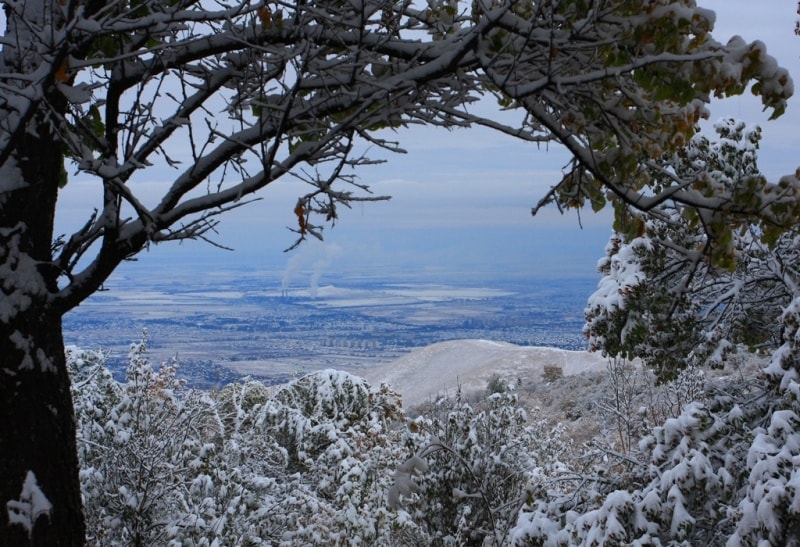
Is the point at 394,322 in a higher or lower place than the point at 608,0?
lower

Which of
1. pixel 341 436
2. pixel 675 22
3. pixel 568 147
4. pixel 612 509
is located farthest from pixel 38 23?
pixel 341 436

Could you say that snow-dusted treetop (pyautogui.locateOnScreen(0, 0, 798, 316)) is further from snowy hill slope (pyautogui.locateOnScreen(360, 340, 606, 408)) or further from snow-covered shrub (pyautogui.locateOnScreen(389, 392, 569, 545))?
snowy hill slope (pyautogui.locateOnScreen(360, 340, 606, 408))

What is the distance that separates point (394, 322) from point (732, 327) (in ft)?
149

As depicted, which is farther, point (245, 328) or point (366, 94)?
point (245, 328)

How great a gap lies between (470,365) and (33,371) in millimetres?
36612

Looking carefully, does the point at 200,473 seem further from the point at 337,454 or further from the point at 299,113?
the point at 299,113

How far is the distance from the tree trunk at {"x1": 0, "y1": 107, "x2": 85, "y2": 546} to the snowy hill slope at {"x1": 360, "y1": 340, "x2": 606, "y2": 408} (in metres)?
27.7

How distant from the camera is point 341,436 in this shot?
35.0ft

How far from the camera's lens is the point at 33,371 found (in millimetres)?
3355

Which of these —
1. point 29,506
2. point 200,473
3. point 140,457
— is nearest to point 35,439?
point 29,506

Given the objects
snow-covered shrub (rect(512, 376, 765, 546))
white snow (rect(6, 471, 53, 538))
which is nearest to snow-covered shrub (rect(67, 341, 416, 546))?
snow-covered shrub (rect(512, 376, 765, 546))

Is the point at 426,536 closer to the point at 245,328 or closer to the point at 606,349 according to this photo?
the point at 606,349

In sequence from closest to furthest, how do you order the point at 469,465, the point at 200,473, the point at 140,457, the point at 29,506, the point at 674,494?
the point at 29,506
the point at 674,494
the point at 140,457
the point at 200,473
the point at 469,465

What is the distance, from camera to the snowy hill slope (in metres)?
34.2
